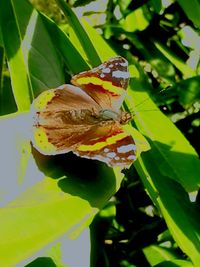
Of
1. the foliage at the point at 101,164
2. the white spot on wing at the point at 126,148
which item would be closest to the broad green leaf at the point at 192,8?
the foliage at the point at 101,164

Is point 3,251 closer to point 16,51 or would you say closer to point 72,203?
point 72,203

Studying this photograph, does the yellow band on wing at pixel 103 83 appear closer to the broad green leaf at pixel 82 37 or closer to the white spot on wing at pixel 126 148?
the broad green leaf at pixel 82 37

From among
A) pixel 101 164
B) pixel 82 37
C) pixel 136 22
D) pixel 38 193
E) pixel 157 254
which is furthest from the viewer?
pixel 136 22

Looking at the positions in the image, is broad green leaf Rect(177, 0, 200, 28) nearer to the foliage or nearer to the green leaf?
the foliage

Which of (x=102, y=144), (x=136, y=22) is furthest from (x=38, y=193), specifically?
(x=136, y=22)

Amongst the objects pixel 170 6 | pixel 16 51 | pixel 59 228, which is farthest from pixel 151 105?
pixel 170 6

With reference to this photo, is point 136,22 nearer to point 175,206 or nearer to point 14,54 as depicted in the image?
point 14,54

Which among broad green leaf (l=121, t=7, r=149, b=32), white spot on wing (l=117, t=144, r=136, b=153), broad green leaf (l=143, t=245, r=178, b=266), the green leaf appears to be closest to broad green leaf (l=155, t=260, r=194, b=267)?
broad green leaf (l=143, t=245, r=178, b=266)
